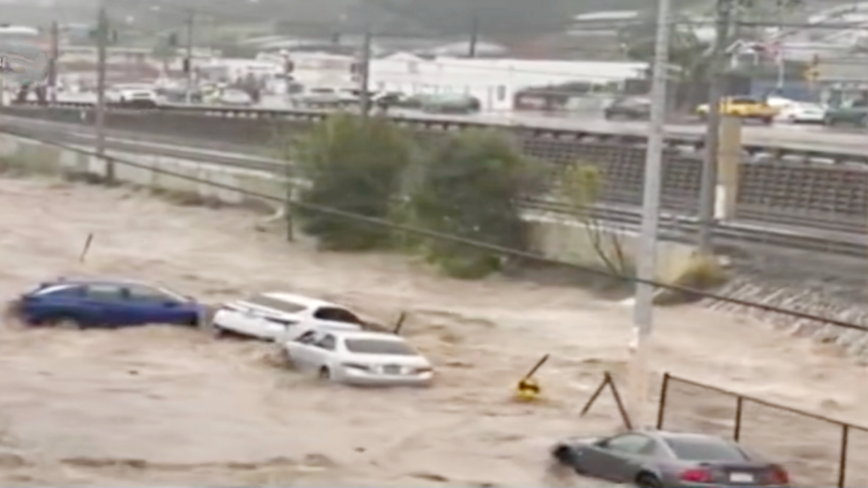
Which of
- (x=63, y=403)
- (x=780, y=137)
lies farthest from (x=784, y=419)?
(x=780, y=137)

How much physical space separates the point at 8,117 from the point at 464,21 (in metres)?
20.6

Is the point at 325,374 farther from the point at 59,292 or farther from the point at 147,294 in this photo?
the point at 59,292

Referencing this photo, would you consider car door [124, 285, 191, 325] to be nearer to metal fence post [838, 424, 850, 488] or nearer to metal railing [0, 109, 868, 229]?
metal fence post [838, 424, 850, 488]

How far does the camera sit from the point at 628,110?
59312 millimetres

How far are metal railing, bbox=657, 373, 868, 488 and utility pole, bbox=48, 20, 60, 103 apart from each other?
134 feet

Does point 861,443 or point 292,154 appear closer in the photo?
point 861,443

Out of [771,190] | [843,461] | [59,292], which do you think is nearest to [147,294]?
[59,292]

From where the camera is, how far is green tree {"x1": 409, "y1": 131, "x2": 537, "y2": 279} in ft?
117

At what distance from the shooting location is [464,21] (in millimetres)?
75688

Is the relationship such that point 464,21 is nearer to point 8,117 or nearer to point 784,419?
point 8,117

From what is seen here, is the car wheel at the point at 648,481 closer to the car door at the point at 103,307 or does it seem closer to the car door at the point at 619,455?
the car door at the point at 619,455

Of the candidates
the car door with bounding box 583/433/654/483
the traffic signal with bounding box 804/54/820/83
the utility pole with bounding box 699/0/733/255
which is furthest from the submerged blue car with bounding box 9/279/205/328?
the traffic signal with bounding box 804/54/820/83

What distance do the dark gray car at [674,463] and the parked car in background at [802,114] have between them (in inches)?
1575

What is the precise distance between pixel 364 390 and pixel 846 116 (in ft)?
117
